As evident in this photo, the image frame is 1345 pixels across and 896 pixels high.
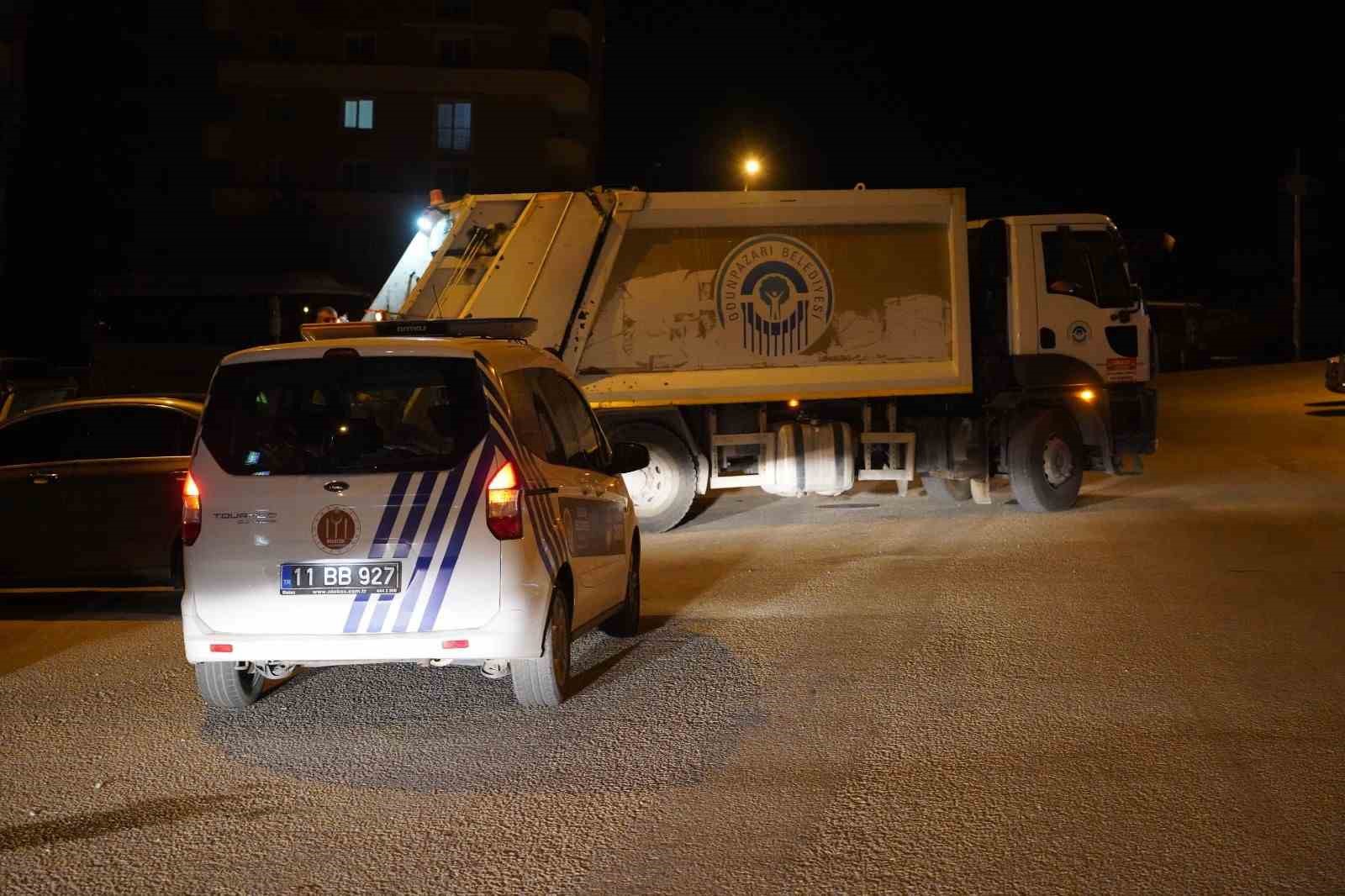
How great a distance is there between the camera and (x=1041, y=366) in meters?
14.3

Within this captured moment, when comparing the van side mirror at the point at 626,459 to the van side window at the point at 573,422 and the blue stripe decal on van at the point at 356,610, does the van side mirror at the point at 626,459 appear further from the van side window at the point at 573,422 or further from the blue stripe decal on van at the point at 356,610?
the blue stripe decal on van at the point at 356,610

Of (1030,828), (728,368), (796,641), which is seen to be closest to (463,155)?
(728,368)

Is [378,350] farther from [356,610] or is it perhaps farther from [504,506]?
[356,610]

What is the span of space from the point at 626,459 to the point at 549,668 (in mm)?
1781

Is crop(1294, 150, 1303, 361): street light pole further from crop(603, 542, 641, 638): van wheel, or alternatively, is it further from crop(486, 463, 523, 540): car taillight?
crop(486, 463, 523, 540): car taillight

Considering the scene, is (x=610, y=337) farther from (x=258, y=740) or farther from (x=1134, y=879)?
(x=1134, y=879)

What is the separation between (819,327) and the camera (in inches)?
557

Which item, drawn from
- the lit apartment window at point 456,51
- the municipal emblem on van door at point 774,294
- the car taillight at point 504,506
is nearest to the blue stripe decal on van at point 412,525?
the car taillight at point 504,506

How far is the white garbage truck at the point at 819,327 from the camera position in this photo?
13.4 meters

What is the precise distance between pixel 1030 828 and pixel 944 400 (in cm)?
1005

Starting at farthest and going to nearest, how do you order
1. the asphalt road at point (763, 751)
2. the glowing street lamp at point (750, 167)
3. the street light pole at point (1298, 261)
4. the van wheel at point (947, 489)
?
the street light pole at point (1298, 261), the glowing street lamp at point (750, 167), the van wheel at point (947, 489), the asphalt road at point (763, 751)

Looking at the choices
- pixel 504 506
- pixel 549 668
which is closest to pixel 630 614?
pixel 549 668

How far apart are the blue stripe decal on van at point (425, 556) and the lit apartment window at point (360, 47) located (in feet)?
157

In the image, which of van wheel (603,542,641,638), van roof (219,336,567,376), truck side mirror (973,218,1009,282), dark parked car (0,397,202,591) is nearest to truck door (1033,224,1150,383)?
truck side mirror (973,218,1009,282)
